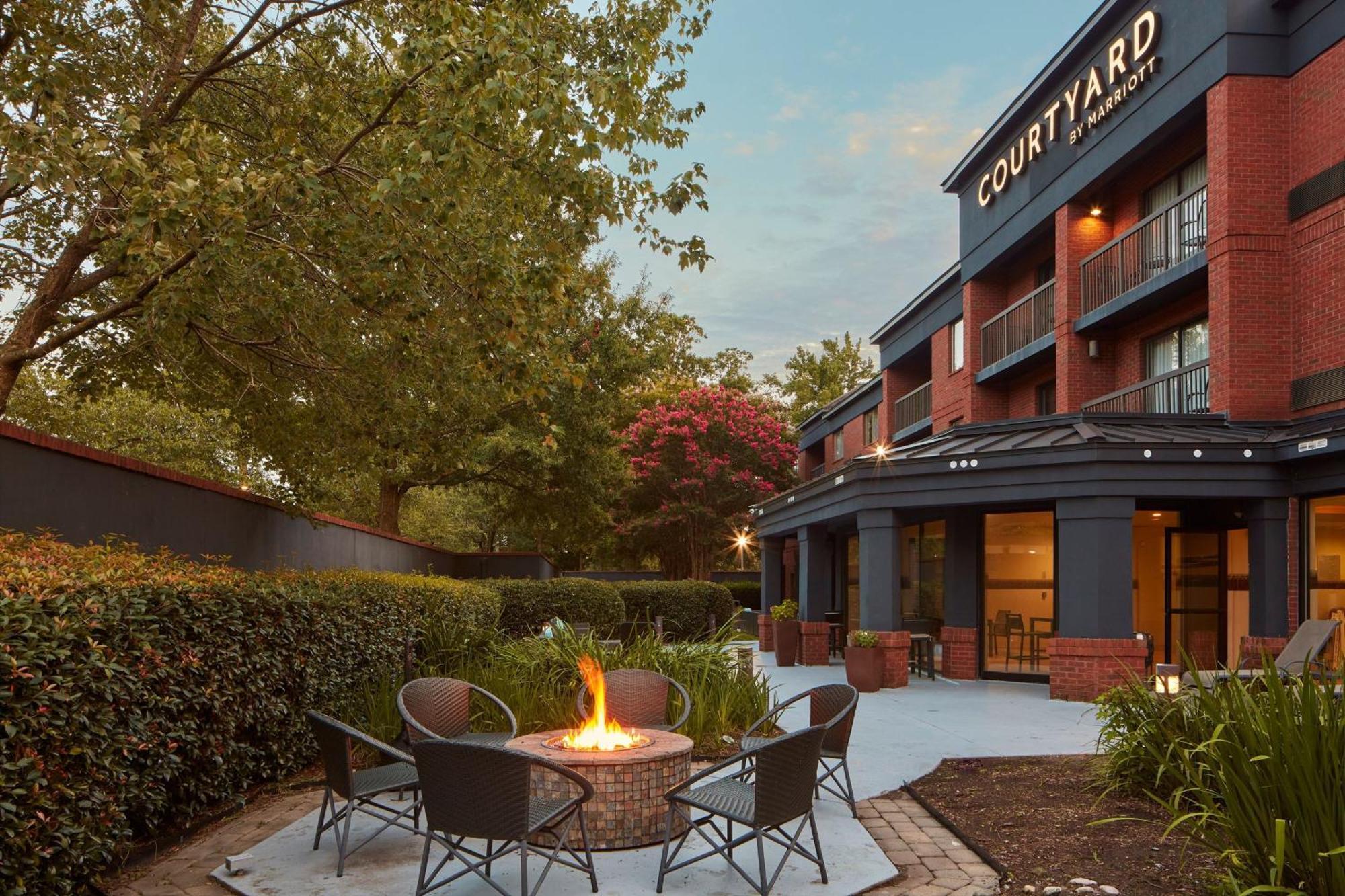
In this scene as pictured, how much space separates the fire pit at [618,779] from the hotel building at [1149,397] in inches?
302

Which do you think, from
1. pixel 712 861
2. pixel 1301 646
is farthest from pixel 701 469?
pixel 712 861

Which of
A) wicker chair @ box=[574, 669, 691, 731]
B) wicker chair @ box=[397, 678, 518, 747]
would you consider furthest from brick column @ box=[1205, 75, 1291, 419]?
wicker chair @ box=[397, 678, 518, 747]

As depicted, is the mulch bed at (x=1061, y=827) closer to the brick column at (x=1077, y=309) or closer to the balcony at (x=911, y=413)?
the brick column at (x=1077, y=309)

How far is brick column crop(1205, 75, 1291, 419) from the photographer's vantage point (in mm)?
13734

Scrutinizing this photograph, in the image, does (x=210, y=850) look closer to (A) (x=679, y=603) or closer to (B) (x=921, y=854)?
(B) (x=921, y=854)

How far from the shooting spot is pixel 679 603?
2844 centimetres

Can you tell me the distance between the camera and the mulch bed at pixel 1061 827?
5312 mm

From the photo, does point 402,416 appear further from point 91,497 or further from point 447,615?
point 91,497

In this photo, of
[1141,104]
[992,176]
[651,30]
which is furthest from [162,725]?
[992,176]

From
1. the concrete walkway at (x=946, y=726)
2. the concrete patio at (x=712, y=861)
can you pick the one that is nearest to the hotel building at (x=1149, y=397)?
the concrete walkway at (x=946, y=726)

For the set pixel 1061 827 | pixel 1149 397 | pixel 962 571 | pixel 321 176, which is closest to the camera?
pixel 1061 827

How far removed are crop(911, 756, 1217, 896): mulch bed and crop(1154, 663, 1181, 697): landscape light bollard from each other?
1.01m

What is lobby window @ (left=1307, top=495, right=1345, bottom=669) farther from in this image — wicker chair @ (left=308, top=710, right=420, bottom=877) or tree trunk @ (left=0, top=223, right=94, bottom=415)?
tree trunk @ (left=0, top=223, right=94, bottom=415)

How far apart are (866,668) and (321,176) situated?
9.38 m
